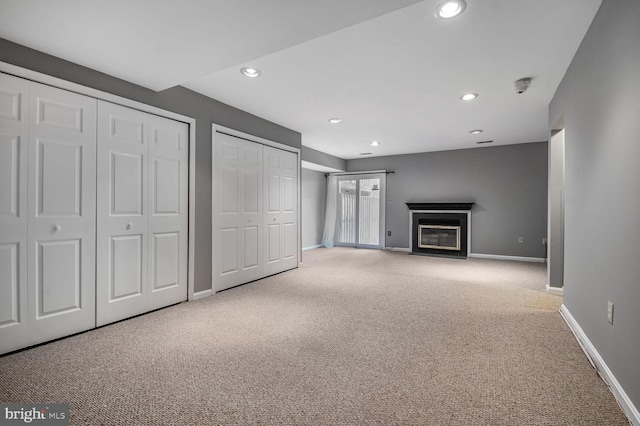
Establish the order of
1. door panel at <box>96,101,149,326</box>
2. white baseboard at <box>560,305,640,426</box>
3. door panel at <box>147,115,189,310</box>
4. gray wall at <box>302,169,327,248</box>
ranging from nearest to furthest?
white baseboard at <box>560,305,640,426</box>, door panel at <box>96,101,149,326</box>, door panel at <box>147,115,189,310</box>, gray wall at <box>302,169,327,248</box>

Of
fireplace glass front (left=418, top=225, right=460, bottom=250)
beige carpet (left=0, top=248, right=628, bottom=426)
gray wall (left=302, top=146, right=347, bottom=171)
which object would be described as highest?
gray wall (left=302, top=146, right=347, bottom=171)

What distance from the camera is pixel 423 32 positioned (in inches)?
88.9

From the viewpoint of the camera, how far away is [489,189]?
653 cm

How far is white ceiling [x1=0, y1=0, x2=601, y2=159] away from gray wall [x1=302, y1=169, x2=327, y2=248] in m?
3.73

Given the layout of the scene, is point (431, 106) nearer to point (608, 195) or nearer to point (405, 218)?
point (608, 195)

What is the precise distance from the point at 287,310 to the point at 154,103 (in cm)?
246

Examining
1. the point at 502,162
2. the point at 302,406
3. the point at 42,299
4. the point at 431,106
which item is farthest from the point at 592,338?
the point at 502,162

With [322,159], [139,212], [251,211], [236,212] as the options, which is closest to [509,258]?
[322,159]

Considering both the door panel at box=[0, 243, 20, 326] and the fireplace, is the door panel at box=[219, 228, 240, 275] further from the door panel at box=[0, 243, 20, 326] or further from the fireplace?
the fireplace

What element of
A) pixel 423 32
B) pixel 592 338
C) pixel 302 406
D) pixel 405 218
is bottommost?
pixel 302 406

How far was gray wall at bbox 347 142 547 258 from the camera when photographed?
613 centimetres

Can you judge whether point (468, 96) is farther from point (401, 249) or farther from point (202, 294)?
point (401, 249)

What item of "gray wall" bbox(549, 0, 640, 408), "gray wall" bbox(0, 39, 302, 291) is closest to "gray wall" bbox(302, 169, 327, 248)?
"gray wall" bbox(0, 39, 302, 291)

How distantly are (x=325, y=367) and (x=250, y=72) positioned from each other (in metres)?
2.65
